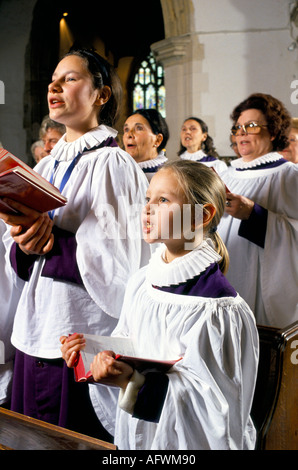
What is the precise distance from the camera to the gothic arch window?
14102mm

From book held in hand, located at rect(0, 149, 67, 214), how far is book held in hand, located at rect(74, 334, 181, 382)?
0.47 m

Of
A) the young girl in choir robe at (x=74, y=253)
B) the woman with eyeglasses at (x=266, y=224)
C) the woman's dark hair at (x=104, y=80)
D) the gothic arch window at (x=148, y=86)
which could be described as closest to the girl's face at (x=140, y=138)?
the woman with eyeglasses at (x=266, y=224)

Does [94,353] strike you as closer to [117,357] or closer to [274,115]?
[117,357]

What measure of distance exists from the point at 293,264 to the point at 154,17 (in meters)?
12.4

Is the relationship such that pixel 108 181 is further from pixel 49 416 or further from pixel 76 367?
pixel 49 416

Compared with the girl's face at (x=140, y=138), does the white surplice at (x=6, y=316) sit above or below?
below

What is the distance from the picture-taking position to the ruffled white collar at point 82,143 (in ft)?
6.61

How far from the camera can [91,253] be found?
190cm

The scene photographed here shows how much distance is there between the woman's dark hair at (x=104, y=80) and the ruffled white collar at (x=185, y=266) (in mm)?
789

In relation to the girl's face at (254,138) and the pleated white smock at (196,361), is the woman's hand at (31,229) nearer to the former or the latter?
the pleated white smock at (196,361)

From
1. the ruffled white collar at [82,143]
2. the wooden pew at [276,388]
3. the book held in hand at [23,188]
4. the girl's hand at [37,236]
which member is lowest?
the wooden pew at [276,388]

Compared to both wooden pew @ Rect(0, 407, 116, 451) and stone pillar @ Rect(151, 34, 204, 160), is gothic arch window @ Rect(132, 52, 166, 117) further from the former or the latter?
wooden pew @ Rect(0, 407, 116, 451)

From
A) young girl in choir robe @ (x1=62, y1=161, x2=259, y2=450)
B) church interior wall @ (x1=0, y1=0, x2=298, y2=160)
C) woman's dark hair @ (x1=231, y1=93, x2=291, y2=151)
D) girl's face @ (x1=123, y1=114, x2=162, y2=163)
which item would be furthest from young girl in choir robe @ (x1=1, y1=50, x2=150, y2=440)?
church interior wall @ (x1=0, y1=0, x2=298, y2=160)
